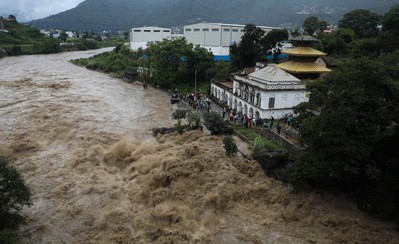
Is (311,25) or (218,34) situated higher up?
(311,25)

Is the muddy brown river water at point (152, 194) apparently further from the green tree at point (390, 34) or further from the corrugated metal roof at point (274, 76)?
the green tree at point (390, 34)

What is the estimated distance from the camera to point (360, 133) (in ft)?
56.3

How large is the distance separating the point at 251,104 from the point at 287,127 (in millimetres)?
5620

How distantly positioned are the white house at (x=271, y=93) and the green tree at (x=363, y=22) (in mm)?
39961

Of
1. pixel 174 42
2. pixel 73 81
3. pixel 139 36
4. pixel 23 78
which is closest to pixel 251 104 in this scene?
pixel 174 42

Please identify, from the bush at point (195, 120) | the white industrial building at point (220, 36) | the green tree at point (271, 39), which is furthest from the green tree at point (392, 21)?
the bush at point (195, 120)

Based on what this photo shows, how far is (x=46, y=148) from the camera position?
88.8ft

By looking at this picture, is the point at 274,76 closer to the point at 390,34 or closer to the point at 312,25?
the point at 390,34

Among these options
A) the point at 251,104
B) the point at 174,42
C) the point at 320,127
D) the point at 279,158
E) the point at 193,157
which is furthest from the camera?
the point at 174,42

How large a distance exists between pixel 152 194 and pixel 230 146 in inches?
271

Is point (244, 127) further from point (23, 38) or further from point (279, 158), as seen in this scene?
point (23, 38)

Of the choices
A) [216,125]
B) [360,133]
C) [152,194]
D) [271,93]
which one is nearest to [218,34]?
[271,93]

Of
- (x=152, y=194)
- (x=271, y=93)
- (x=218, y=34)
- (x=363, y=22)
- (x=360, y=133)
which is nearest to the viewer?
(x=360, y=133)

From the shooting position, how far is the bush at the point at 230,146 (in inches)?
946
